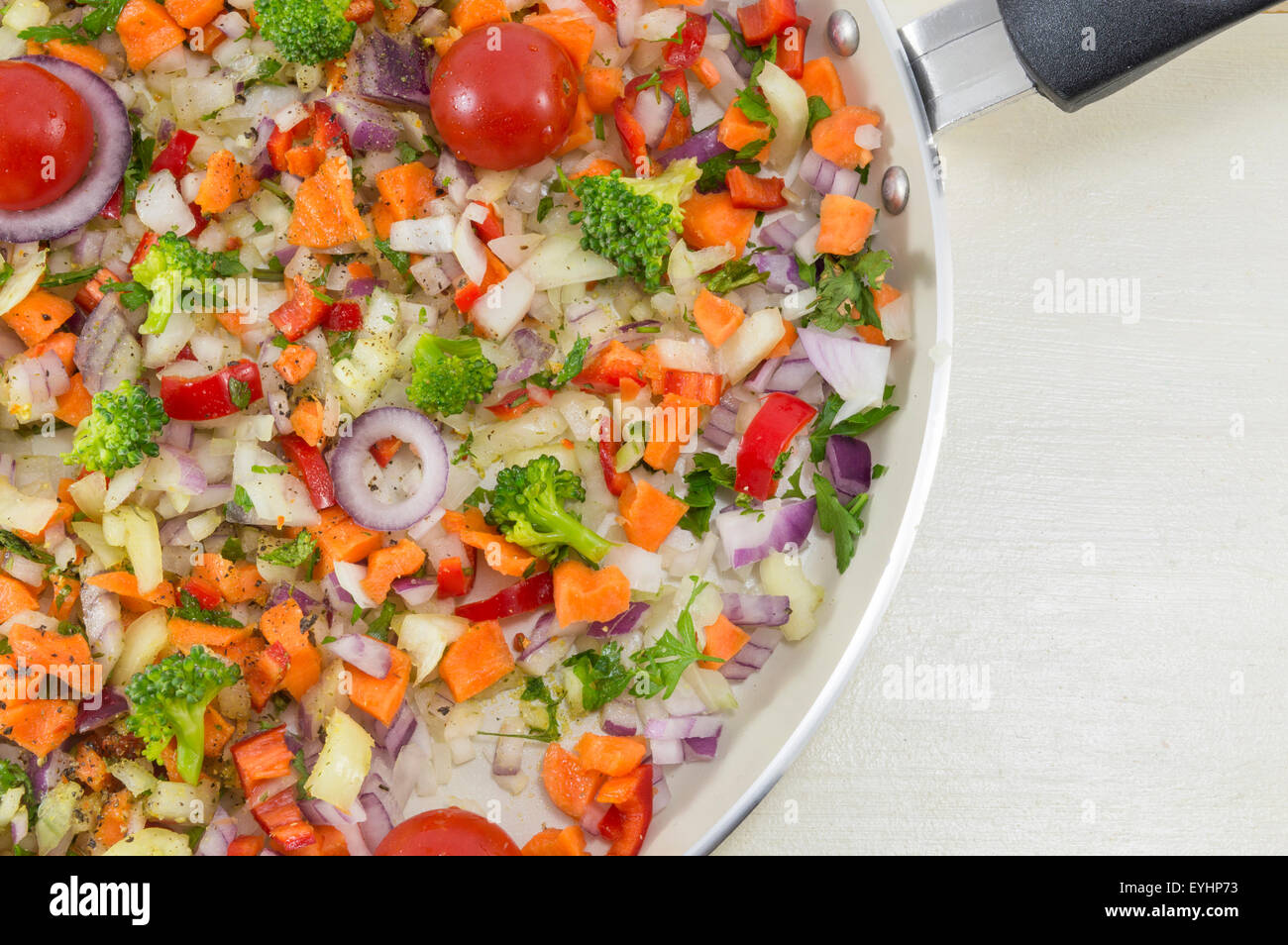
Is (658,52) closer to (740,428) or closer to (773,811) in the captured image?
(740,428)

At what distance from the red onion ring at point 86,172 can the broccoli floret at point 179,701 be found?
3.21ft

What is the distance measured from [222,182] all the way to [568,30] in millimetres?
834

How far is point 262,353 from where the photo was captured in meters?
2.13

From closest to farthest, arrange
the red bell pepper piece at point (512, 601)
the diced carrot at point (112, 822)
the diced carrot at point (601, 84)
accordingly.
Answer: the diced carrot at point (112, 822) < the red bell pepper piece at point (512, 601) < the diced carrot at point (601, 84)

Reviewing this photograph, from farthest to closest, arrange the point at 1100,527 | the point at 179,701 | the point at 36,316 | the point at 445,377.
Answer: the point at 1100,527
the point at 36,316
the point at 445,377
the point at 179,701

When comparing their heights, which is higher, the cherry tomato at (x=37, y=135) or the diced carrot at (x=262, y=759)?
the cherry tomato at (x=37, y=135)

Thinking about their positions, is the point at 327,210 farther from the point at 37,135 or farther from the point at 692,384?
the point at 692,384

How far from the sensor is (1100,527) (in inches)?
92.8

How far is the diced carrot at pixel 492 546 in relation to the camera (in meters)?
2.04

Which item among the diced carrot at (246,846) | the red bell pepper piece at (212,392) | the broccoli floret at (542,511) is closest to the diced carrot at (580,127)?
the broccoli floret at (542,511)

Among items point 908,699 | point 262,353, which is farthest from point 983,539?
point 262,353

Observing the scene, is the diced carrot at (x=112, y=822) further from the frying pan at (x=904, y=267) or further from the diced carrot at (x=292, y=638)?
Answer: the frying pan at (x=904, y=267)

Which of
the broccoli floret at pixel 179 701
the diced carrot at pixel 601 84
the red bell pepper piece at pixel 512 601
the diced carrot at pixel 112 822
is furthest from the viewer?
the diced carrot at pixel 601 84

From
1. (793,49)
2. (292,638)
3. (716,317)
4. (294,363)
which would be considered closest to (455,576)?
(292,638)
